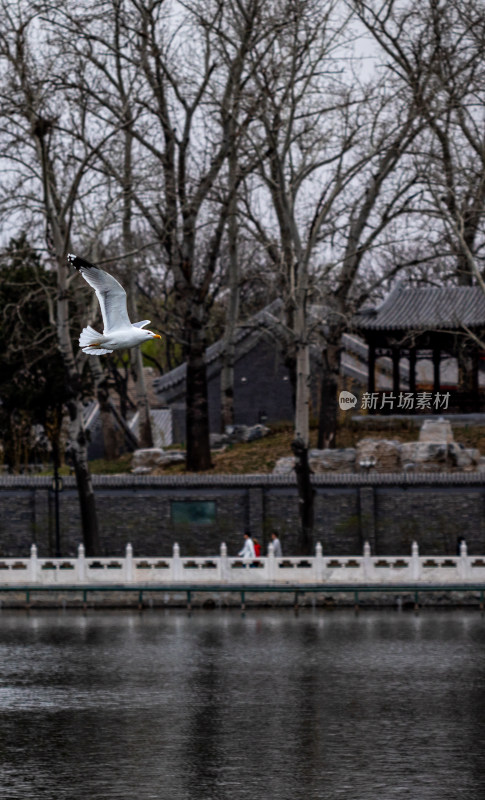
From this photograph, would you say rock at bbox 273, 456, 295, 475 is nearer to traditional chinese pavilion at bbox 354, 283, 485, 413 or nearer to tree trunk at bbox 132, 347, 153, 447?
traditional chinese pavilion at bbox 354, 283, 485, 413

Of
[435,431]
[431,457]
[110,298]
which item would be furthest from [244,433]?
[110,298]

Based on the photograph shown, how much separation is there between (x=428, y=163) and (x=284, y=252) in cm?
456

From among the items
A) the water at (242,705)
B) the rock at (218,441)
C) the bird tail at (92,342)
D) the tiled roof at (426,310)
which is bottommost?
the water at (242,705)

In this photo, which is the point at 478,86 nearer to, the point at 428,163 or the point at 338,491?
the point at 428,163

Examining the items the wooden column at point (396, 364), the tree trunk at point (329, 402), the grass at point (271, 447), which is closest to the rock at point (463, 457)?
the grass at point (271, 447)

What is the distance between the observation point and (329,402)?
41.3 meters

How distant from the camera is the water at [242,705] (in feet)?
56.5

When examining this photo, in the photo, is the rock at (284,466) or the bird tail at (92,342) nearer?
the bird tail at (92,342)

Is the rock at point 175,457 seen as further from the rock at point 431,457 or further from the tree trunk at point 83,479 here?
the rock at point 431,457

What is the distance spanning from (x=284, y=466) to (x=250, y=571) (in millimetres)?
6624

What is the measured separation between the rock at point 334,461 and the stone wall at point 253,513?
2087 millimetres

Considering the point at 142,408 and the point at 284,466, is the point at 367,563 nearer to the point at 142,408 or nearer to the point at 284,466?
the point at 284,466

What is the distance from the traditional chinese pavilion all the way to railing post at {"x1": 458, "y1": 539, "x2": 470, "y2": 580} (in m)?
8.23

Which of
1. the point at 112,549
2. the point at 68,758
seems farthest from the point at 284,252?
the point at 68,758
